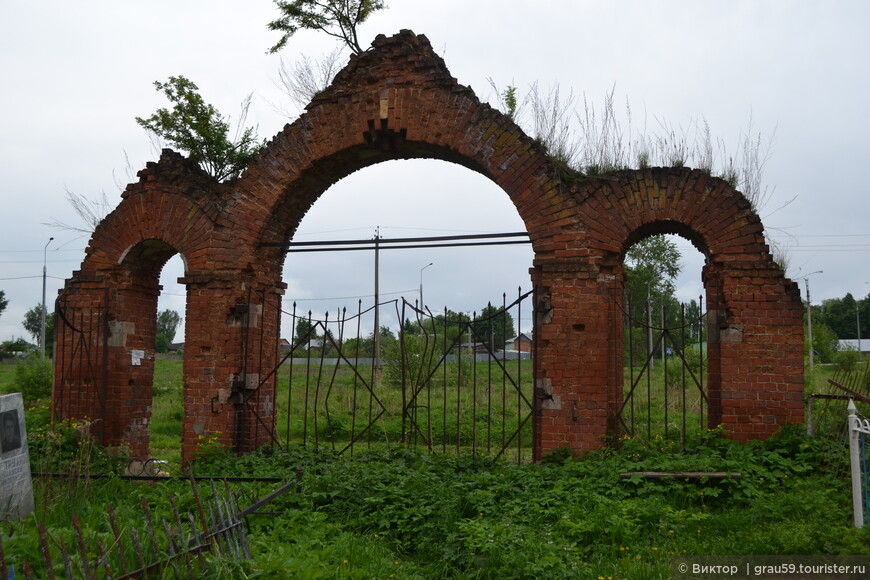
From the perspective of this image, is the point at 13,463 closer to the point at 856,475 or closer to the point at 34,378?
the point at 856,475

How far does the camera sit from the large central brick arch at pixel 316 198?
738cm

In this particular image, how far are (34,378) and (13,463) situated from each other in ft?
40.0

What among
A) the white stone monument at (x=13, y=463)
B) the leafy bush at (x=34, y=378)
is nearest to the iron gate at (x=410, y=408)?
the white stone monument at (x=13, y=463)

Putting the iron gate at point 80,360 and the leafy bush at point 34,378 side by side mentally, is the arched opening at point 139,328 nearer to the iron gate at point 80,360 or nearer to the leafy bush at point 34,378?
the iron gate at point 80,360

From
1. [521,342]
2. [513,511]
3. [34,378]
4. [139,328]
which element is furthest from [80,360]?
[521,342]

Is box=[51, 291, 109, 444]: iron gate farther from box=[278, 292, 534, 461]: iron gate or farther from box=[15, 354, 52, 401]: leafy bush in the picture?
box=[15, 354, 52, 401]: leafy bush

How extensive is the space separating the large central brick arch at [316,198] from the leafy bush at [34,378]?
7.88 m

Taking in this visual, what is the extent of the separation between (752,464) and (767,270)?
2119mm

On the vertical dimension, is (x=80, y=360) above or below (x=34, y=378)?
above

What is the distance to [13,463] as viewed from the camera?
568 centimetres

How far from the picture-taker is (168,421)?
51.7 feet

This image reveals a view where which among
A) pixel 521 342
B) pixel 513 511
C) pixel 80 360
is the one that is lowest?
pixel 513 511

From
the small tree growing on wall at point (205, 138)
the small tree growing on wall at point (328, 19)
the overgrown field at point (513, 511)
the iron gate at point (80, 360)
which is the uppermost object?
the small tree growing on wall at point (328, 19)

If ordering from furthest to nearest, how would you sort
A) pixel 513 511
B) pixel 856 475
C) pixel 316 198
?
pixel 316 198 → pixel 513 511 → pixel 856 475
